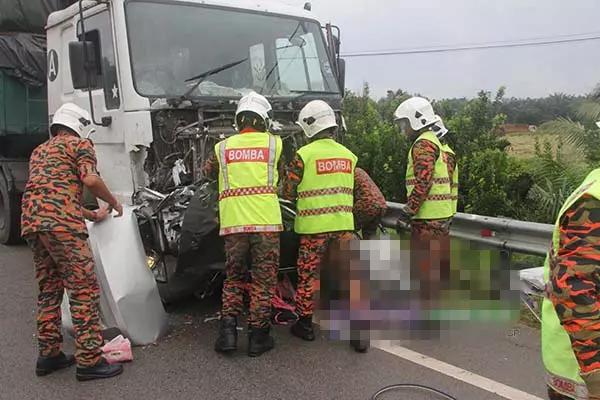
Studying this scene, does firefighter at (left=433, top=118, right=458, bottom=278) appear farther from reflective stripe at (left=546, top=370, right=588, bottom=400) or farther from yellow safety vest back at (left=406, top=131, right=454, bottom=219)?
reflective stripe at (left=546, top=370, right=588, bottom=400)

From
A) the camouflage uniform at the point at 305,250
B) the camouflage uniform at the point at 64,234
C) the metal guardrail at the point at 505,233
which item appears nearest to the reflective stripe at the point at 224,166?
the camouflage uniform at the point at 305,250

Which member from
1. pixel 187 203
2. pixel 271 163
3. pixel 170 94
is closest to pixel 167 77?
pixel 170 94

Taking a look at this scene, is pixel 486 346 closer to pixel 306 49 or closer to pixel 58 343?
pixel 58 343

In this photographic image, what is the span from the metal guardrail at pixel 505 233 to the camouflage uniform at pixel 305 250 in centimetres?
135

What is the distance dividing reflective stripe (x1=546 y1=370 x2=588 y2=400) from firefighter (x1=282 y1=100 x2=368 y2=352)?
2.24 meters

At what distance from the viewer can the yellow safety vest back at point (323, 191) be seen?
4082 millimetres

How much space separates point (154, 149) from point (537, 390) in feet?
10.6

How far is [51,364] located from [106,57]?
2532mm

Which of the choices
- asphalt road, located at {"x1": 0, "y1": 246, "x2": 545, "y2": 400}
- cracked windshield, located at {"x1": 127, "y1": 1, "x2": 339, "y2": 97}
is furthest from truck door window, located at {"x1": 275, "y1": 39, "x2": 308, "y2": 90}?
asphalt road, located at {"x1": 0, "y1": 246, "x2": 545, "y2": 400}

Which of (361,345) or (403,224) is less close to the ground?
(403,224)

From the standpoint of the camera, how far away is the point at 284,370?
147 inches

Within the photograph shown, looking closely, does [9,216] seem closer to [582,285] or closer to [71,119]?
[71,119]

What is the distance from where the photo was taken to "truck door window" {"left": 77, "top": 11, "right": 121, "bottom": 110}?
4.94 m

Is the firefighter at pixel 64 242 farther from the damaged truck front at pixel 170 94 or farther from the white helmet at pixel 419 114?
the white helmet at pixel 419 114
